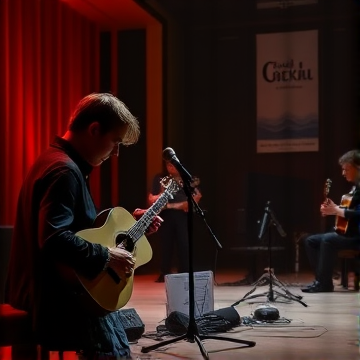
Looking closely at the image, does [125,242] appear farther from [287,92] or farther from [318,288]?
[287,92]

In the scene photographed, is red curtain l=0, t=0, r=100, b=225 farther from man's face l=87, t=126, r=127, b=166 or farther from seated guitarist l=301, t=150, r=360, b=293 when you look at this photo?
man's face l=87, t=126, r=127, b=166

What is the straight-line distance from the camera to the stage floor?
329 centimetres

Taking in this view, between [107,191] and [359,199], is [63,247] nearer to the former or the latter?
[359,199]

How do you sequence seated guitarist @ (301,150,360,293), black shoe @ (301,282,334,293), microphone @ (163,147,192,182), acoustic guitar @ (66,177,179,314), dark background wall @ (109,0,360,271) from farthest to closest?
dark background wall @ (109,0,360,271) < black shoe @ (301,282,334,293) < seated guitarist @ (301,150,360,293) < microphone @ (163,147,192,182) < acoustic guitar @ (66,177,179,314)

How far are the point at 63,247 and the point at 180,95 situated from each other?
6472 mm

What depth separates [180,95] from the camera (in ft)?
27.3

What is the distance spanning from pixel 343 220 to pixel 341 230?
11cm

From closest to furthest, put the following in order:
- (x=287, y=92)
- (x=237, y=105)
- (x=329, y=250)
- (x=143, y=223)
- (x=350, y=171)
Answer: (x=143, y=223)
(x=350, y=171)
(x=329, y=250)
(x=287, y=92)
(x=237, y=105)

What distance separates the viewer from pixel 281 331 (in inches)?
156

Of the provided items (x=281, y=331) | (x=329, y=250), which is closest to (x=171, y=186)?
(x=281, y=331)

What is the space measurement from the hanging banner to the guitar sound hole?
5896mm

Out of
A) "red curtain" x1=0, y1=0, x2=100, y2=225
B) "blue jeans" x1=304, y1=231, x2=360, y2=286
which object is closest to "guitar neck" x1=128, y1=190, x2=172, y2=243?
"red curtain" x1=0, y1=0, x2=100, y2=225

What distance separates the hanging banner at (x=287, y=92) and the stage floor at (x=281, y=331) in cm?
267

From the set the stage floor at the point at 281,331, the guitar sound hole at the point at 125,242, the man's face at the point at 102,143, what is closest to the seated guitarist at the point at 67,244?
the man's face at the point at 102,143
